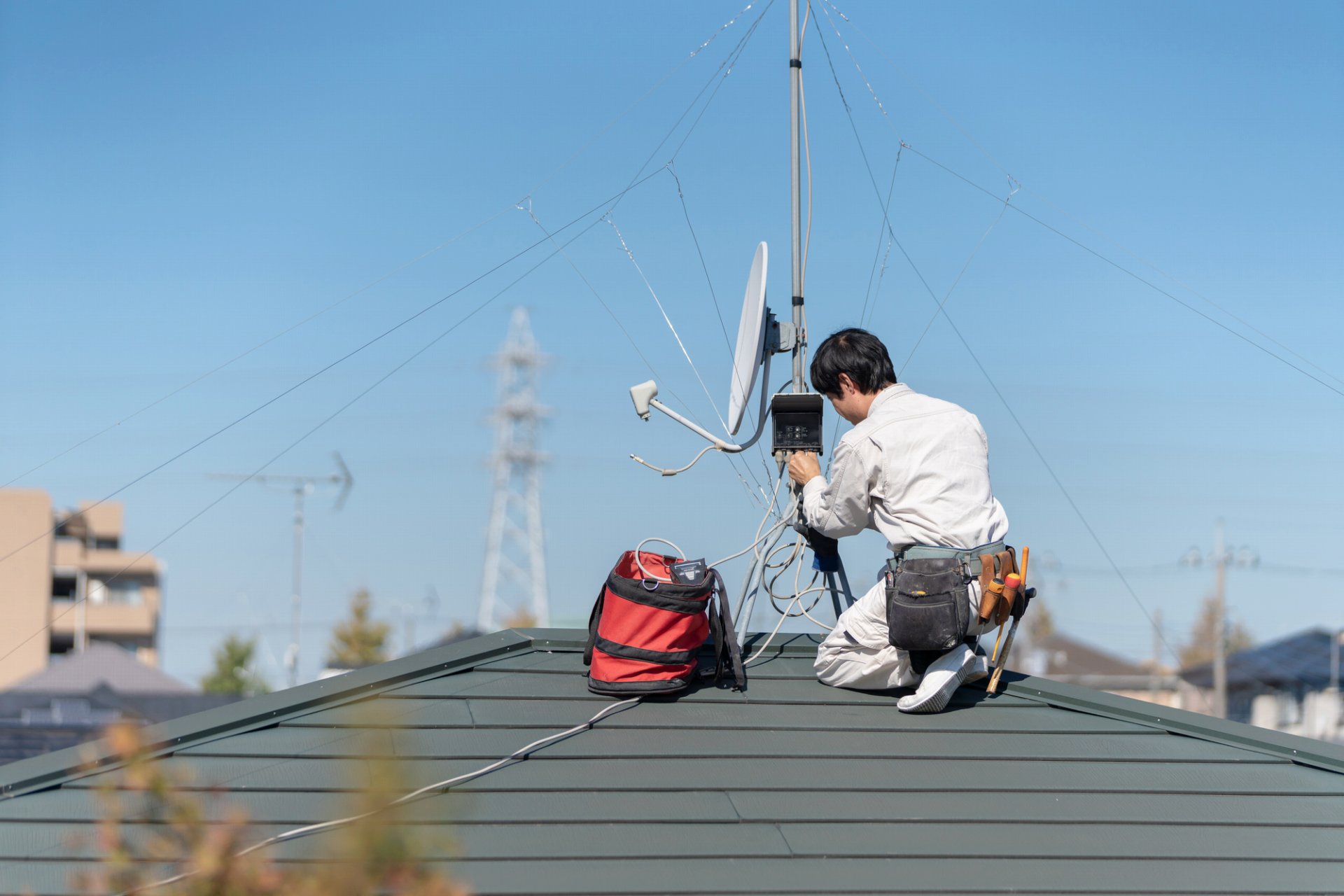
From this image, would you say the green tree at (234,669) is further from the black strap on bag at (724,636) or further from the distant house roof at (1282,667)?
the black strap on bag at (724,636)

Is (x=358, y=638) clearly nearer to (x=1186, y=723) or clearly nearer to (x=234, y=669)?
(x=234, y=669)

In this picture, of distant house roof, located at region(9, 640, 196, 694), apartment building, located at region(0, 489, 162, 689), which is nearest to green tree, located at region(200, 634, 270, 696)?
apartment building, located at region(0, 489, 162, 689)

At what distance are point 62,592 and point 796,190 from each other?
5478 cm

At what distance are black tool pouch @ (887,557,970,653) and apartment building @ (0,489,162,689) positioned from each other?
50758 mm

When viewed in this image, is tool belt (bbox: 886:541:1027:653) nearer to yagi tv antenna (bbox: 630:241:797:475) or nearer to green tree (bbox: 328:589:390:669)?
yagi tv antenna (bbox: 630:241:797:475)

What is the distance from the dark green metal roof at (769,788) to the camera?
3182mm

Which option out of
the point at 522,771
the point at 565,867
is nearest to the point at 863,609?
the point at 522,771

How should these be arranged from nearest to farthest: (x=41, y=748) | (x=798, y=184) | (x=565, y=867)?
(x=565, y=867) → (x=798, y=184) → (x=41, y=748)

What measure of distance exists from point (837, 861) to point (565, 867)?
746 millimetres

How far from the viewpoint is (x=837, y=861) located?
323 centimetres

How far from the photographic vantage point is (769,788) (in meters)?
3.65

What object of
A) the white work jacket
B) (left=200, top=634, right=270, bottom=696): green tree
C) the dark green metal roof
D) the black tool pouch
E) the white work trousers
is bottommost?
(left=200, top=634, right=270, bottom=696): green tree

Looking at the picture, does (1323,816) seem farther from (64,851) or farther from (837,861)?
(64,851)

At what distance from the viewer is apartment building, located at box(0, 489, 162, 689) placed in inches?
1953
